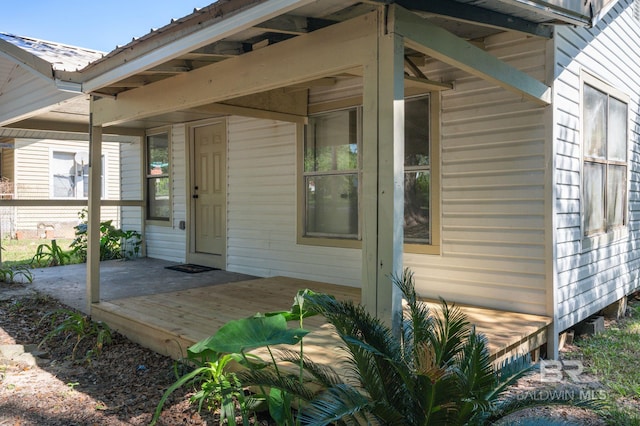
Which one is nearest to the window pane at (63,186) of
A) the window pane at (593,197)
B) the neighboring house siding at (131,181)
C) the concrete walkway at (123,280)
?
the neighboring house siding at (131,181)

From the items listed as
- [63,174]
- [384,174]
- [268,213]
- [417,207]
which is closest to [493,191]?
[417,207]

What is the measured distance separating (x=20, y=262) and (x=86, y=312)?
5122 mm

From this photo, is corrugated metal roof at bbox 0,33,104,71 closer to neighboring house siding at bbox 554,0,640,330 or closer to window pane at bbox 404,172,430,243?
window pane at bbox 404,172,430,243

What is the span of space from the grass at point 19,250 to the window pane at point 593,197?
9208mm

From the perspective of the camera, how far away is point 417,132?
4938 mm

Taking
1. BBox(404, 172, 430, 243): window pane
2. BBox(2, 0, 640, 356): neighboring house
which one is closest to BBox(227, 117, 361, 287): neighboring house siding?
BBox(2, 0, 640, 356): neighboring house

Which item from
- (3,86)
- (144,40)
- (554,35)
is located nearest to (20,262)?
(3,86)

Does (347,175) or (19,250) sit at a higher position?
(347,175)

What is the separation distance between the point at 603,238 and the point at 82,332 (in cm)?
531

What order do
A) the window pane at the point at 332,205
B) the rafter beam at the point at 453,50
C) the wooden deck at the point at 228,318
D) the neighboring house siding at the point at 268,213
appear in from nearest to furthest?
the rafter beam at the point at 453,50 → the wooden deck at the point at 228,318 → the window pane at the point at 332,205 → the neighboring house siding at the point at 268,213

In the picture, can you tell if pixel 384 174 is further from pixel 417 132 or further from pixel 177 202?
pixel 177 202

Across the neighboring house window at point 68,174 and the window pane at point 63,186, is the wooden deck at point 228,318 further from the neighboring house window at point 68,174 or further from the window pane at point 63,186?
the window pane at point 63,186

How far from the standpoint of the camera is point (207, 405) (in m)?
3.04

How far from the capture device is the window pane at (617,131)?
214 inches
